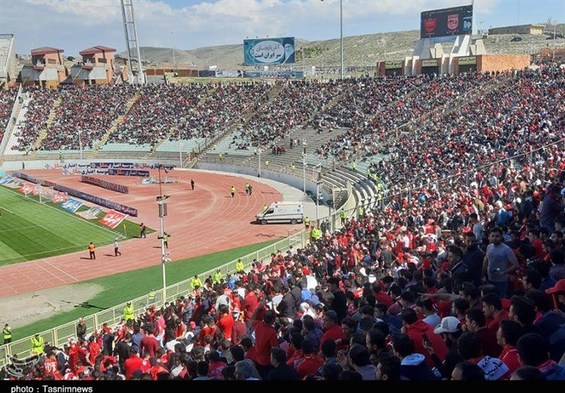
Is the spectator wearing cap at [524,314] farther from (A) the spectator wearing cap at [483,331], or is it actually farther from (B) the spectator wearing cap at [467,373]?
(B) the spectator wearing cap at [467,373]

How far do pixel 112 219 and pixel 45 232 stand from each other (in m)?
3.94

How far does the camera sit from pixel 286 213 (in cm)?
3538

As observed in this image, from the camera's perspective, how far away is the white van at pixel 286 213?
3525 centimetres

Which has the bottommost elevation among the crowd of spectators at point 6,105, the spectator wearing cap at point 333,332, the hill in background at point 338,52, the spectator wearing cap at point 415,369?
the spectator wearing cap at point 333,332

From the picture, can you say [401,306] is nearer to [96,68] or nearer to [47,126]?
[47,126]

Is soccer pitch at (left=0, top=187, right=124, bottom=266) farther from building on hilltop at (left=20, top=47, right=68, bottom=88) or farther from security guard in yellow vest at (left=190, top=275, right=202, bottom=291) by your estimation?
building on hilltop at (left=20, top=47, right=68, bottom=88)

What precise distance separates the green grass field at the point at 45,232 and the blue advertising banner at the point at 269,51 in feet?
159

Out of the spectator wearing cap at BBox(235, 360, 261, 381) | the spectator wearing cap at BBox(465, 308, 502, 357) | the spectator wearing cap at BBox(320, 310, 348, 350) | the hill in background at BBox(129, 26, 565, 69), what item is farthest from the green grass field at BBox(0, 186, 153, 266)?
the hill in background at BBox(129, 26, 565, 69)

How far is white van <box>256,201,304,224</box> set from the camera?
35.2m

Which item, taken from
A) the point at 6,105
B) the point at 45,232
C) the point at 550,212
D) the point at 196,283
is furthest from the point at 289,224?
the point at 6,105

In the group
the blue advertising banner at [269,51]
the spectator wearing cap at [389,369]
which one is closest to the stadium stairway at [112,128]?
the blue advertising banner at [269,51]

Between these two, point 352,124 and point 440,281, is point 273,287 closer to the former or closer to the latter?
point 440,281

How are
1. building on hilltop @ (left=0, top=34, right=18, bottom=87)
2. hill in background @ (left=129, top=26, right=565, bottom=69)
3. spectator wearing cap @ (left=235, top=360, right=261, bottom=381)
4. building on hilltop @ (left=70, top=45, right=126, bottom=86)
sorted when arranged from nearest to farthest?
spectator wearing cap @ (left=235, top=360, right=261, bottom=381) < building on hilltop @ (left=0, top=34, right=18, bottom=87) < building on hilltop @ (left=70, top=45, right=126, bottom=86) < hill in background @ (left=129, top=26, right=565, bottom=69)

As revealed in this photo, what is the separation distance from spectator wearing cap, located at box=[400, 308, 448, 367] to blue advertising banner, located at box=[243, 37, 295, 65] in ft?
260
